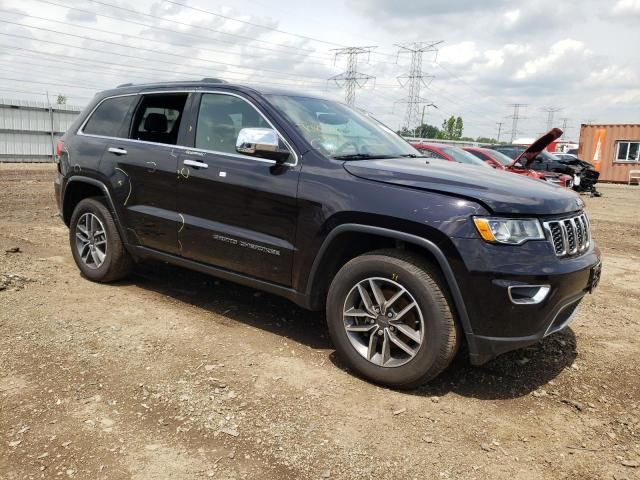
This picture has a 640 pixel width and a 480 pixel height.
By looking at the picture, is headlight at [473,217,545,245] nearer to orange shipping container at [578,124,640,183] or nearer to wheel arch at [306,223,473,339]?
wheel arch at [306,223,473,339]

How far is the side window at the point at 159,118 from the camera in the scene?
4562 mm

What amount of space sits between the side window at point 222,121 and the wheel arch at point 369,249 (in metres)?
1.10

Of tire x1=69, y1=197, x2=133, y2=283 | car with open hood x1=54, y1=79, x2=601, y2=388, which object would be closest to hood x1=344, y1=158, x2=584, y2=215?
car with open hood x1=54, y1=79, x2=601, y2=388

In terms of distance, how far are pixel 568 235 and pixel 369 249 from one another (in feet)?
4.03

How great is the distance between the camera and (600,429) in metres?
3.08

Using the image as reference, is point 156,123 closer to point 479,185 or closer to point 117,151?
point 117,151

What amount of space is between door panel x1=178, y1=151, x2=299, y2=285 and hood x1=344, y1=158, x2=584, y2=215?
23.5 inches

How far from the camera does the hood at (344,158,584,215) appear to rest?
3.10 m

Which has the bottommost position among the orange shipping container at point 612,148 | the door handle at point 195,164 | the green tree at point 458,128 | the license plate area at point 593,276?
the license plate area at point 593,276

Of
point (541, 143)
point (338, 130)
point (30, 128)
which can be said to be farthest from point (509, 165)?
point (30, 128)

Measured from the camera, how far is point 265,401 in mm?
3236

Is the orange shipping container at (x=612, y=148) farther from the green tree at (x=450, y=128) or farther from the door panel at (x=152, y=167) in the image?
the green tree at (x=450, y=128)

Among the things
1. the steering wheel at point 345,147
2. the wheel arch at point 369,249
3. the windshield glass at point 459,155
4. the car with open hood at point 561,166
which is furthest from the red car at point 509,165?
the wheel arch at point 369,249

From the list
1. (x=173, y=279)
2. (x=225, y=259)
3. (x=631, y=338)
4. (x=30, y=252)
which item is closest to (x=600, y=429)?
(x=631, y=338)
